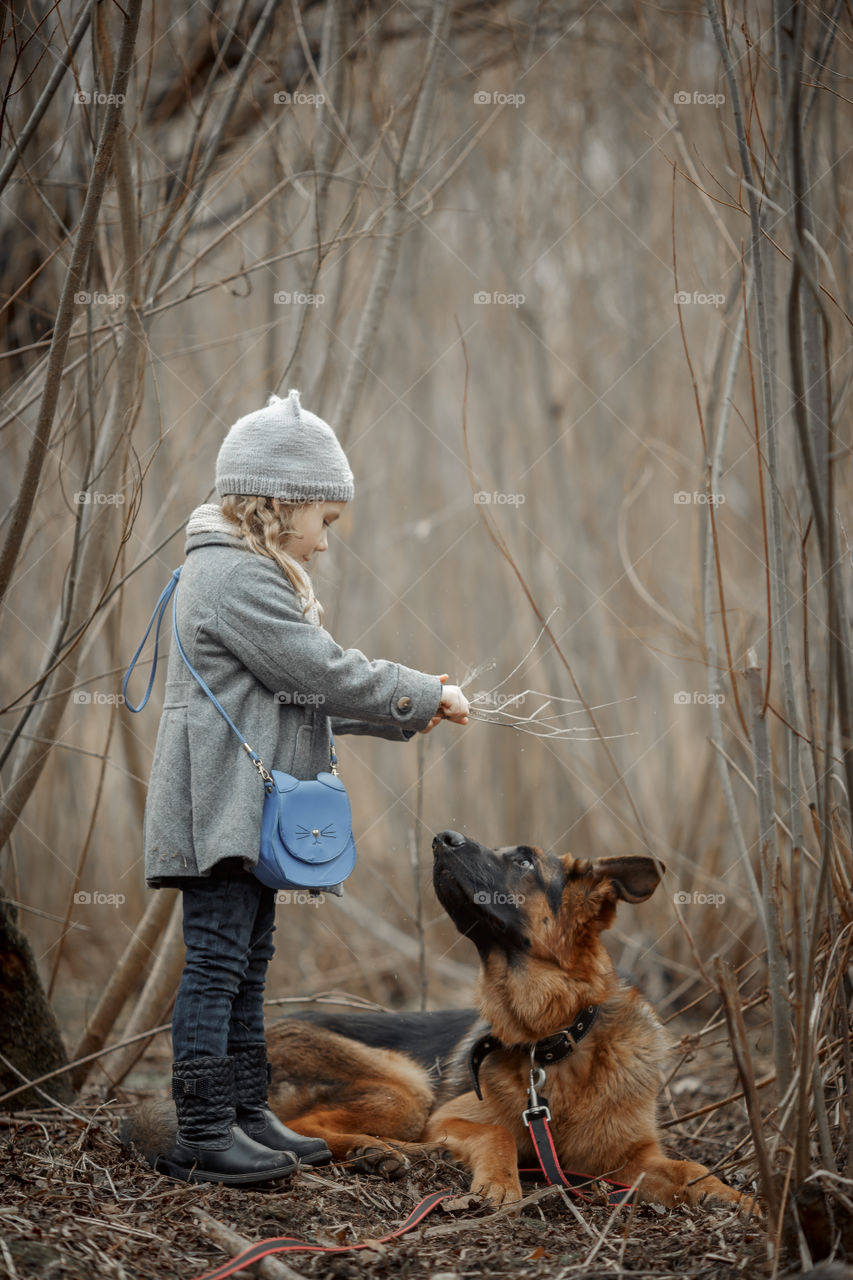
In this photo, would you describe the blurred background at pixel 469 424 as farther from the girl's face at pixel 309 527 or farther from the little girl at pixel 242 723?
the girl's face at pixel 309 527

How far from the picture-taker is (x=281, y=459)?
9.91ft

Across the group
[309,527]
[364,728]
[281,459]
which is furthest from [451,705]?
[281,459]

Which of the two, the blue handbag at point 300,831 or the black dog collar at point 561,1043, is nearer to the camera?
the blue handbag at point 300,831

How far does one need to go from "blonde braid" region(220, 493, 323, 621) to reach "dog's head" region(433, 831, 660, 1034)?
95 cm

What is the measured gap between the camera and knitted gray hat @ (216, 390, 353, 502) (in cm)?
302

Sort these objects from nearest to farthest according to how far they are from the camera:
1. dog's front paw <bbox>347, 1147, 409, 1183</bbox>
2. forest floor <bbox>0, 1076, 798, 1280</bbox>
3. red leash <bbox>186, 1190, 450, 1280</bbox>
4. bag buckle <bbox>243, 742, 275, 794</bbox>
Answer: red leash <bbox>186, 1190, 450, 1280</bbox> < forest floor <bbox>0, 1076, 798, 1280</bbox> < bag buckle <bbox>243, 742, 275, 794</bbox> < dog's front paw <bbox>347, 1147, 409, 1183</bbox>

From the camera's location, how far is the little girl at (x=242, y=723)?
2.83 meters

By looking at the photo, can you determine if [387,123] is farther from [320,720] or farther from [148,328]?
[320,720]

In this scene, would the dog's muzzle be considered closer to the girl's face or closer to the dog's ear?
the dog's ear

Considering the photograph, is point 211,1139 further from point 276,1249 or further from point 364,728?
point 364,728

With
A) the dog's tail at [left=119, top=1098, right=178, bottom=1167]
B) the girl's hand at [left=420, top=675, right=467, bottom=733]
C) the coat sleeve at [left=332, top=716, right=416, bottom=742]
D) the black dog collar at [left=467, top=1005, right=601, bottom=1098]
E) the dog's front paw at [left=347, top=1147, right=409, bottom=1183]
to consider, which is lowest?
the dog's front paw at [left=347, top=1147, right=409, bottom=1183]

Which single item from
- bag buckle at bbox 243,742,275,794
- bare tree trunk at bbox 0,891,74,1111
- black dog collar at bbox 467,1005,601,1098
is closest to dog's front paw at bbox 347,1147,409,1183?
black dog collar at bbox 467,1005,601,1098

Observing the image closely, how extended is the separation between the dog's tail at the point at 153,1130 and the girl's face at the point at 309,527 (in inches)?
64.2

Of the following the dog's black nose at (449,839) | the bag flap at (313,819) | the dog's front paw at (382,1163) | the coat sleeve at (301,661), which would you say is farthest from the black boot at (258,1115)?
the coat sleeve at (301,661)
